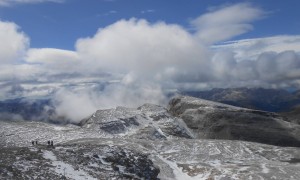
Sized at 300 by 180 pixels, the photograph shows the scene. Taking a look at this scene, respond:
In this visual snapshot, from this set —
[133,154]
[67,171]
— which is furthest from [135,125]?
[67,171]

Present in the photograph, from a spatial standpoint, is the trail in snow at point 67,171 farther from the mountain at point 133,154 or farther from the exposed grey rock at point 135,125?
the exposed grey rock at point 135,125

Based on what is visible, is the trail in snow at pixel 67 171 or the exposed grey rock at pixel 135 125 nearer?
the trail in snow at pixel 67 171

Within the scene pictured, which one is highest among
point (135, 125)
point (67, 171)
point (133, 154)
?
point (135, 125)

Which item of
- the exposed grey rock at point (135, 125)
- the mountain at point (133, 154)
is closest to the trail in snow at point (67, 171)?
the mountain at point (133, 154)

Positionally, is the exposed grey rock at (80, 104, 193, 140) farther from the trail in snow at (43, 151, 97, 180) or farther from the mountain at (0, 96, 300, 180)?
the trail in snow at (43, 151, 97, 180)

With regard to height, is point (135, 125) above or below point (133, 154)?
above

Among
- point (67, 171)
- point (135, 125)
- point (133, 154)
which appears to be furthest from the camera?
point (135, 125)

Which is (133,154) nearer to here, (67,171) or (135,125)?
(67,171)

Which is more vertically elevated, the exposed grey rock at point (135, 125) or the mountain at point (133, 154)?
the exposed grey rock at point (135, 125)

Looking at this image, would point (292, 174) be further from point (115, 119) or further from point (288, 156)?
point (115, 119)
